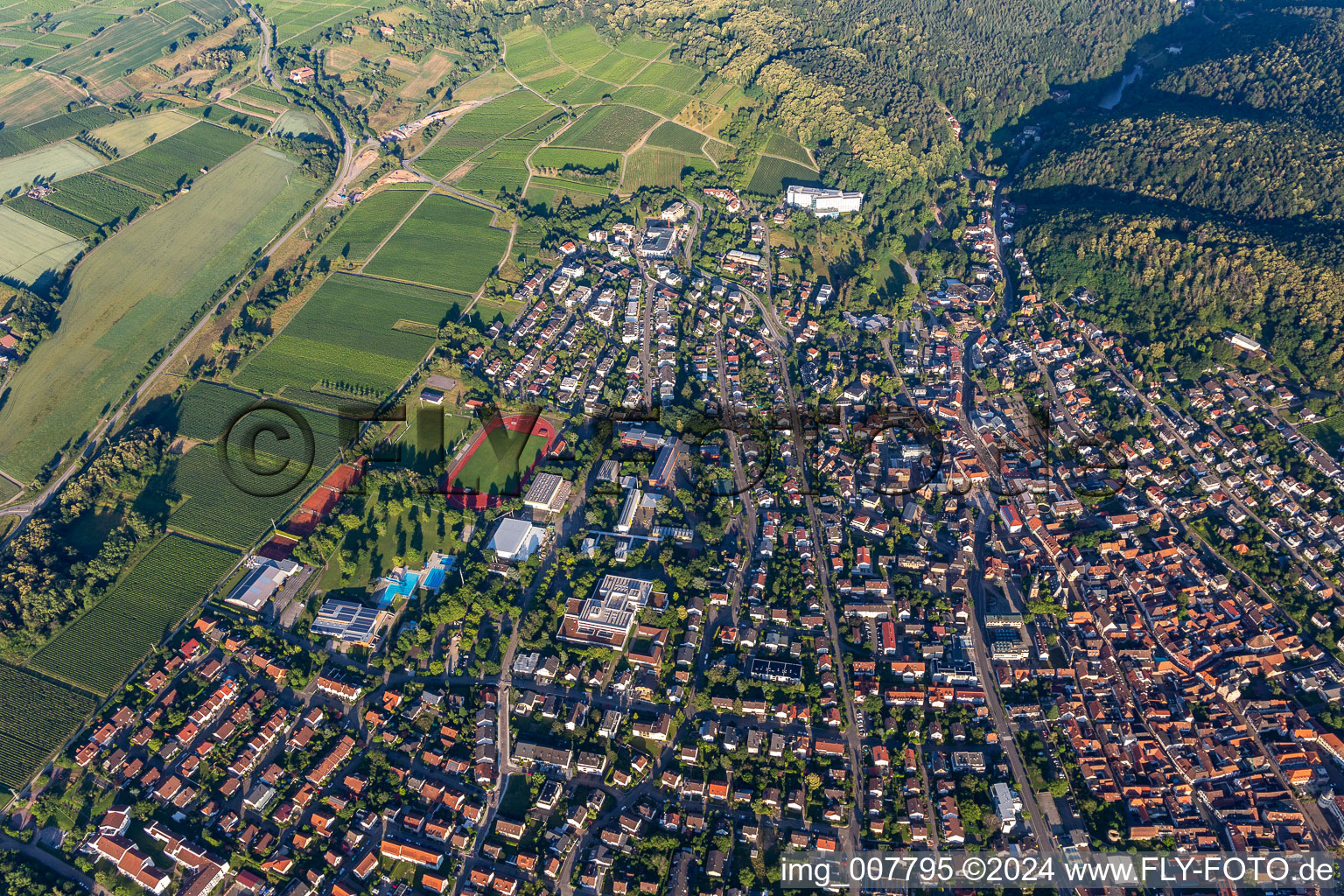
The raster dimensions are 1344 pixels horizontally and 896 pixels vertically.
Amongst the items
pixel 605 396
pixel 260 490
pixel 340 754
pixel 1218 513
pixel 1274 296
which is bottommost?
pixel 340 754

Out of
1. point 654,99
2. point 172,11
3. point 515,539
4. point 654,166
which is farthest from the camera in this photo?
point 172,11

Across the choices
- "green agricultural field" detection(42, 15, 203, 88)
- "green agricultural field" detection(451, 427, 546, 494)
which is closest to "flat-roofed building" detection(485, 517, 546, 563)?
"green agricultural field" detection(451, 427, 546, 494)

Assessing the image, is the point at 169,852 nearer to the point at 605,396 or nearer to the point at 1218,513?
the point at 605,396

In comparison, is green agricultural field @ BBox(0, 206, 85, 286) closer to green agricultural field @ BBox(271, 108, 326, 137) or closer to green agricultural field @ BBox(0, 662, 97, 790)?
green agricultural field @ BBox(271, 108, 326, 137)

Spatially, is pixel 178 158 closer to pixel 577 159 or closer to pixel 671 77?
pixel 577 159

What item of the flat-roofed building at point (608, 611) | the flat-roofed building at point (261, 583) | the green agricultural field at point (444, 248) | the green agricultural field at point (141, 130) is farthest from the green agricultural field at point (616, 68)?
the flat-roofed building at point (261, 583)

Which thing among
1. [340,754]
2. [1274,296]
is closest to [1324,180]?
[1274,296]

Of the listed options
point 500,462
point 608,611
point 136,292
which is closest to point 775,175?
point 500,462
